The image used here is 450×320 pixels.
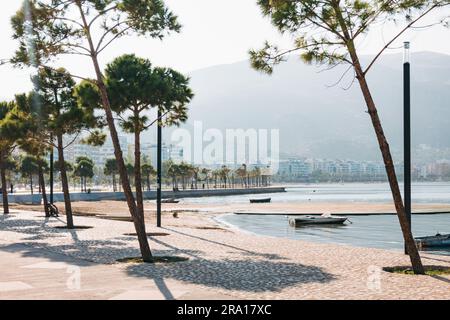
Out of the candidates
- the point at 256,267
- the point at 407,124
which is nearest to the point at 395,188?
the point at 407,124

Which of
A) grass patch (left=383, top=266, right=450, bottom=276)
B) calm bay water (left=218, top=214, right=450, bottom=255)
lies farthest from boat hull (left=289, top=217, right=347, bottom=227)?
grass patch (left=383, top=266, right=450, bottom=276)

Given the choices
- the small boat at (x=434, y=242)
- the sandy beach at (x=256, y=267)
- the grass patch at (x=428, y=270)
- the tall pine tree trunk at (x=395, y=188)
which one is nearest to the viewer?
the sandy beach at (x=256, y=267)

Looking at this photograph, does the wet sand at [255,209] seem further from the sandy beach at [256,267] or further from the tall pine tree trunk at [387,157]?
the tall pine tree trunk at [387,157]

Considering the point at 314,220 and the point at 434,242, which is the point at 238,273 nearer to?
the point at 434,242

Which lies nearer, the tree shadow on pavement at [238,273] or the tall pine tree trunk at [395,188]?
the tree shadow on pavement at [238,273]

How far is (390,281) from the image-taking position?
41.4ft

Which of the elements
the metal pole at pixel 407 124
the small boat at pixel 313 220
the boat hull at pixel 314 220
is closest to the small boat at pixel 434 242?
the metal pole at pixel 407 124

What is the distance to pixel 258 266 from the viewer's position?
603 inches

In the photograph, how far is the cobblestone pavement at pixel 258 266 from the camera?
11203mm

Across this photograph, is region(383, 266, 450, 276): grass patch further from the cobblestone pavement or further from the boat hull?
the boat hull

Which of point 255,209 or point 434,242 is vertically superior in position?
point 434,242

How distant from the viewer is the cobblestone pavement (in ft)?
36.8
